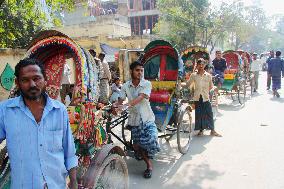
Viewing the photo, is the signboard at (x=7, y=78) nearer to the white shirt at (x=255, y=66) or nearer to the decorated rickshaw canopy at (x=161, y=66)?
the decorated rickshaw canopy at (x=161, y=66)

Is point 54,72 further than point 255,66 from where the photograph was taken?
No

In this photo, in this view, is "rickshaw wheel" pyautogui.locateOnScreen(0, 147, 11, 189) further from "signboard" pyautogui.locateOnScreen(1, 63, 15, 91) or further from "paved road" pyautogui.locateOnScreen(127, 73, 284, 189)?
"signboard" pyautogui.locateOnScreen(1, 63, 15, 91)

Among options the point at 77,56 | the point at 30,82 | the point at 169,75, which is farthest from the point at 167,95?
the point at 30,82

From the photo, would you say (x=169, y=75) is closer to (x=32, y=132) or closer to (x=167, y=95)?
(x=167, y=95)

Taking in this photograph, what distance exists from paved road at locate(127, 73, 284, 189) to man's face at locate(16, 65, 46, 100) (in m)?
2.73

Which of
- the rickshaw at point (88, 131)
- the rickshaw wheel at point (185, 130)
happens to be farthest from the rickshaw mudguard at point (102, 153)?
the rickshaw wheel at point (185, 130)

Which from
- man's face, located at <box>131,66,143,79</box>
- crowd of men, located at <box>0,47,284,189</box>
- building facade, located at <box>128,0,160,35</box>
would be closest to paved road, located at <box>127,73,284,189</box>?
man's face, located at <box>131,66,143,79</box>

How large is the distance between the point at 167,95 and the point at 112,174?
2.59m

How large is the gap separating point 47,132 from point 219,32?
27.4m

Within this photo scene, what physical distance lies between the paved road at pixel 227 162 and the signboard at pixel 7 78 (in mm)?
5346

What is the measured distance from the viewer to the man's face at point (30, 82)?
2178mm

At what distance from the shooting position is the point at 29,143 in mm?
2137

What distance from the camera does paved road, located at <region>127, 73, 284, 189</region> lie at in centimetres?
463

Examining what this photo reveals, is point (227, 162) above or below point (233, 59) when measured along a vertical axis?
below
